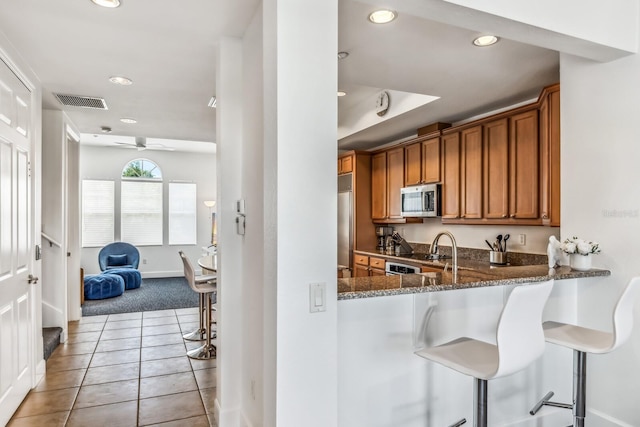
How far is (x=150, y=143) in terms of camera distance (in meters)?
8.10

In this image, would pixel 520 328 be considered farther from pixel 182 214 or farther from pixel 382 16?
pixel 182 214

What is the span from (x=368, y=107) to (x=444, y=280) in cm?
314

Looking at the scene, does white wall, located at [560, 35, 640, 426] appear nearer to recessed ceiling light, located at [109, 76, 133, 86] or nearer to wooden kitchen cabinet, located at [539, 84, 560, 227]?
wooden kitchen cabinet, located at [539, 84, 560, 227]

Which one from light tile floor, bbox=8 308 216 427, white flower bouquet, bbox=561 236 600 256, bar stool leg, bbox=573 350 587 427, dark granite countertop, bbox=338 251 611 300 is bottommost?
light tile floor, bbox=8 308 216 427

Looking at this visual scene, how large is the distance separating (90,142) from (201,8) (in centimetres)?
737

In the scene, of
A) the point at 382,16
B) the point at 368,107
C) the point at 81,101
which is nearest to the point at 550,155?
the point at 382,16

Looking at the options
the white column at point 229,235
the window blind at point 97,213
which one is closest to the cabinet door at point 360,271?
the white column at point 229,235

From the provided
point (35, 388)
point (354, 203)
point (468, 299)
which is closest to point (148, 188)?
point (354, 203)

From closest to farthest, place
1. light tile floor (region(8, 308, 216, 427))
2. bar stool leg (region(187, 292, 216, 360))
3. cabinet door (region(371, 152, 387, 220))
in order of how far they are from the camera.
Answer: light tile floor (region(8, 308, 216, 427)), bar stool leg (region(187, 292, 216, 360)), cabinet door (region(371, 152, 387, 220))

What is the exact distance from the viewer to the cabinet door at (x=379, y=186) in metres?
5.46

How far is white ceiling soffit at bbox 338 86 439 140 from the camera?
397cm

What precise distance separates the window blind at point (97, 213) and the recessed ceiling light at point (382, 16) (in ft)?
26.7

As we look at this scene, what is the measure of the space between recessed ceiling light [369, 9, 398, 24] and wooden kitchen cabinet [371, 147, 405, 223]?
2.89 metres

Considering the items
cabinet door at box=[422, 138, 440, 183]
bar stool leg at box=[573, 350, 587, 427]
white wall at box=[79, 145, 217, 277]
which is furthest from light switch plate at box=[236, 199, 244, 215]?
white wall at box=[79, 145, 217, 277]
